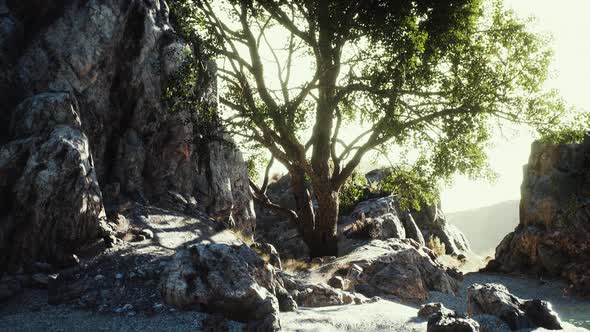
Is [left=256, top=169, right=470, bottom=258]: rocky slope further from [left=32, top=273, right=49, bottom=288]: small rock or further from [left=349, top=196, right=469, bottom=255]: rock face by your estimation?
[left=32, top=273, right=49, bottom=288]: small rock

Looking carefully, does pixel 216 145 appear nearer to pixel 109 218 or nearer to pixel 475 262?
pixel 109 218

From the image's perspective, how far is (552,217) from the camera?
83.9 feet

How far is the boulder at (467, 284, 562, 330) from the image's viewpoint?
9.91m

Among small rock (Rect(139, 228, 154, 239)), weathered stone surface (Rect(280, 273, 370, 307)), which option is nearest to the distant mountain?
weathered stone surface (Rect(280, 273, 370, 307))

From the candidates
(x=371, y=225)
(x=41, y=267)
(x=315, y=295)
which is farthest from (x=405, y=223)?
(x=41, y=267)

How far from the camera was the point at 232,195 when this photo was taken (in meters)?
23.3

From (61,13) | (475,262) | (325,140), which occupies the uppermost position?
(61,13)

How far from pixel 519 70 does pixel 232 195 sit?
50.1 ft

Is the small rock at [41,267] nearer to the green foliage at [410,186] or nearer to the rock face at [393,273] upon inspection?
the rock face at [393,273]

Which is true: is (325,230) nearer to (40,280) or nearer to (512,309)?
→ (512,309)

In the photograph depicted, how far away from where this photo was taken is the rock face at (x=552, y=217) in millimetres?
24047

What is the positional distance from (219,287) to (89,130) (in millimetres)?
9426

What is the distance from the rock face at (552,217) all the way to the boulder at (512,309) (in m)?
14.3

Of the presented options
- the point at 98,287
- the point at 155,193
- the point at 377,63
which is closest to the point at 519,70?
the point at 377,63
